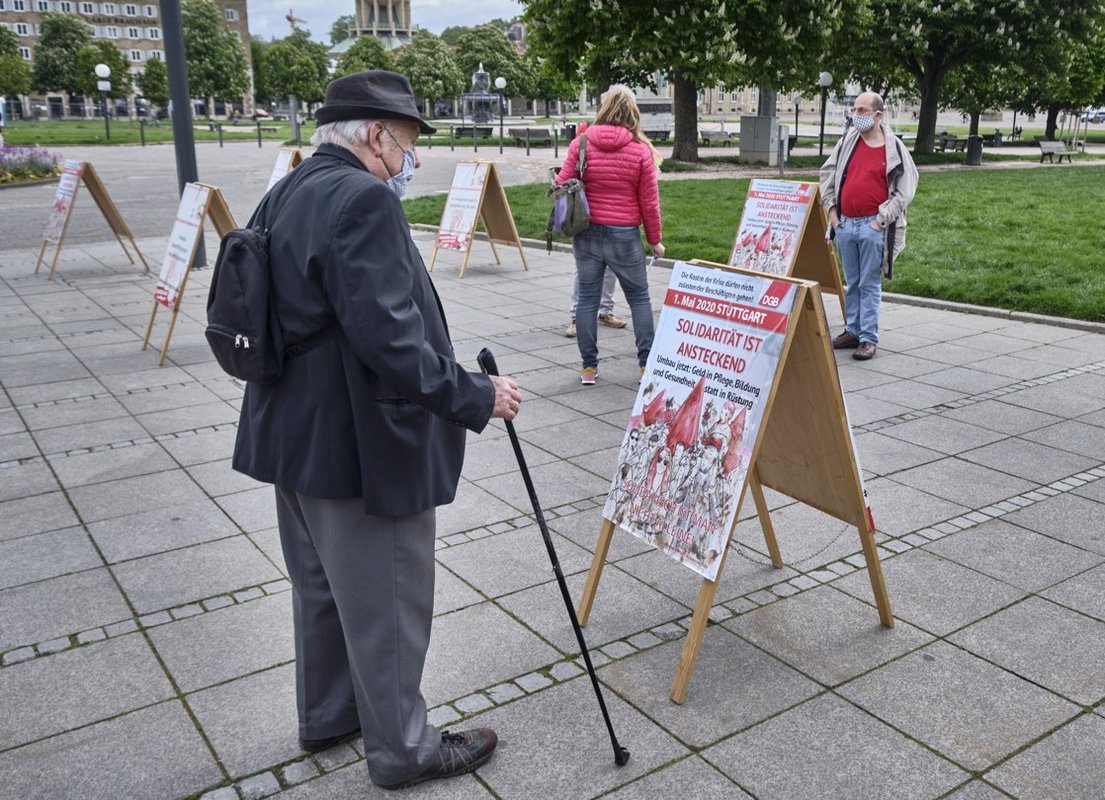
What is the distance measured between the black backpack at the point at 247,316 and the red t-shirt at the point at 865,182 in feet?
21.5

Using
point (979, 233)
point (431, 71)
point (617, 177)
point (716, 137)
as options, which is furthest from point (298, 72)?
point (617, 177)

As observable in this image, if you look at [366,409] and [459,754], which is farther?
[459,754]

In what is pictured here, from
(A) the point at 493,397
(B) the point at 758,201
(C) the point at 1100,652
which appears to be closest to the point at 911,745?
(C) the point at 1100,652

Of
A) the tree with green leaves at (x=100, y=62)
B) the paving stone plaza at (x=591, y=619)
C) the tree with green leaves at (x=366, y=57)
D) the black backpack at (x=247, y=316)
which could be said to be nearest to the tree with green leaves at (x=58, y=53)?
the tree with green leaves at (x=100, y=62)

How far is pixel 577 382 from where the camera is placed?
26.3 feet

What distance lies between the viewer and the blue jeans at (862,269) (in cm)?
859

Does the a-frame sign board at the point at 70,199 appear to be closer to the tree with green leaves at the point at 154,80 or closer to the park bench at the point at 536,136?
the park bench at the point at 536,136

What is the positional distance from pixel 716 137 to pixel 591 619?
1646 inches

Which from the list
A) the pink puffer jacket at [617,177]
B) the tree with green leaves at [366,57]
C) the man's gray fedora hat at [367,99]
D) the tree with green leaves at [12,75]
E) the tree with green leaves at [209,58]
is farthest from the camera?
the tree with green leaves at [209,58]

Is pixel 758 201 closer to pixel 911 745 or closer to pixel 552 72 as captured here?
pixel 911 745

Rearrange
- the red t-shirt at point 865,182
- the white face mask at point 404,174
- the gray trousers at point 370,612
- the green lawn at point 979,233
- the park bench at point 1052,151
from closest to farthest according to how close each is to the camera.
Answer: the gray trousers at point 370,612, the white face mask at point 404,174, the red t-shirt at point 865,182, the green lawn at point 979,233, the park bench at point 1052,151

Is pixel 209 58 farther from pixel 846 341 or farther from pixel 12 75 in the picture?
pixel 846 341

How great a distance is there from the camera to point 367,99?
9.34 ft

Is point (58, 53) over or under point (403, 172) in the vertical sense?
over
